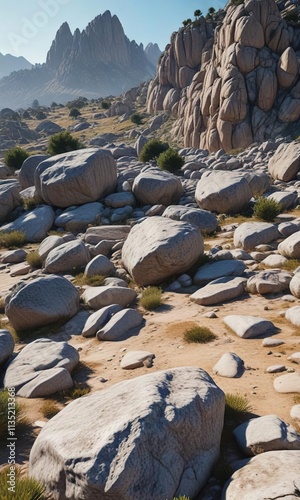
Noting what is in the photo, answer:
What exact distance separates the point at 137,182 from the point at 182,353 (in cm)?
1451

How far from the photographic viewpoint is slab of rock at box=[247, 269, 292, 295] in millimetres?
9805

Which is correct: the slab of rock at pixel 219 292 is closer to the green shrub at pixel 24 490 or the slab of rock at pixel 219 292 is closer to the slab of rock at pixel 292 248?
the slab of rock at pixel 292 248

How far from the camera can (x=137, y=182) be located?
20672 mm

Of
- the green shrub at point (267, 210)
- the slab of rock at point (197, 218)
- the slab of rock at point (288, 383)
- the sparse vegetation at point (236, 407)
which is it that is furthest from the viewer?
the green shrub at point (267, 210)

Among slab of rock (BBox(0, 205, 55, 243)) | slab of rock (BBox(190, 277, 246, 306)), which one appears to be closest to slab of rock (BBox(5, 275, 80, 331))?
slab of rock (BBox(190, 277, 246, 306))

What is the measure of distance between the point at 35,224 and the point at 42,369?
1350cm

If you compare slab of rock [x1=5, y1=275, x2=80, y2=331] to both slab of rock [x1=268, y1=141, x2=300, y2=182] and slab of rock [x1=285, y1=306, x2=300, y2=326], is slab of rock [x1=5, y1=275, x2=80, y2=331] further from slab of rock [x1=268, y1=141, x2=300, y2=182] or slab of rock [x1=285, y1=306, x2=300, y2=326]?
slab of rock [x1=268, y1=141, x2=300, y2=182]

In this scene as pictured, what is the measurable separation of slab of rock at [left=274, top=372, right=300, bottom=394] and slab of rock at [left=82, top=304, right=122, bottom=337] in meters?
4.93

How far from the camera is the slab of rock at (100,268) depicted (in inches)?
505

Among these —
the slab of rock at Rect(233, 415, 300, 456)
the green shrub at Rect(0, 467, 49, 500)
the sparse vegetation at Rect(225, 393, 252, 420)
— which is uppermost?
the green shrub at Rect(0, 467, 49, 500)

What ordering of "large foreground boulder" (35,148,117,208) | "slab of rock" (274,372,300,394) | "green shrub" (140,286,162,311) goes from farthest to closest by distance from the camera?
"large foreground boulder" (35,148,117,208), "green shrub" (140,286,162,311), "slab of rock" (274,372,300,394)

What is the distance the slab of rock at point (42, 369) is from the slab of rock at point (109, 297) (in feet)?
8.59

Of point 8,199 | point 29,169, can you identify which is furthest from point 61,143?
point 8,199

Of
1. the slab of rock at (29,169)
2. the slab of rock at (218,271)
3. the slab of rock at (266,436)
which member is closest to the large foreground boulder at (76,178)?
the slab of rock at (29,169)
